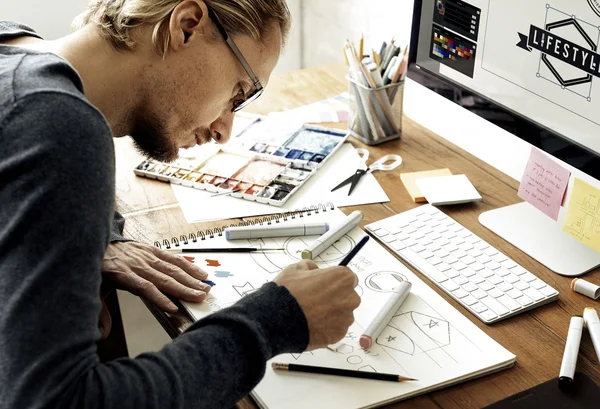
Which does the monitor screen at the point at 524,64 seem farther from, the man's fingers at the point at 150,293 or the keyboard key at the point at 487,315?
the man's fingers at the point at 150,293

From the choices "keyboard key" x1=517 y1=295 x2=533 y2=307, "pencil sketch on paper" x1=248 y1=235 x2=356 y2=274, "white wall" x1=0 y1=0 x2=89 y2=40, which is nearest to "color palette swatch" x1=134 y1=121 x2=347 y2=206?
"pencil sketch on paper" x1=248 y1=235 x2=356 y2=274

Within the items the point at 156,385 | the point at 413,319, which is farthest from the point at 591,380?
the point at 156,385

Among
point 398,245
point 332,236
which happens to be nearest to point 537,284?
point 398,245

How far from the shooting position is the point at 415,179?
1440 mm

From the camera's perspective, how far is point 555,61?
44.3 inches

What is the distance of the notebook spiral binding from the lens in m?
1.27

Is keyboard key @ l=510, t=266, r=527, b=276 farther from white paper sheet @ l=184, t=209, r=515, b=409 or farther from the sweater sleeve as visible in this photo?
the sweater sleeve

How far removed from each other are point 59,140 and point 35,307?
0.58 feet

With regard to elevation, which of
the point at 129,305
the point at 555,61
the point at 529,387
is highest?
the point at 555,61

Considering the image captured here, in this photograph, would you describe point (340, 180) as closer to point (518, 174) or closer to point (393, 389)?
point (518, 174)

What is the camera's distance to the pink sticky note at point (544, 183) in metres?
1.25

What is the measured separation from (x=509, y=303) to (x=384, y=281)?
188 millimetres

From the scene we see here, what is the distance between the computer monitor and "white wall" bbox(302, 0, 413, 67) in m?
0.42

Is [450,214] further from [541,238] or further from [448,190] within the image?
[541,238]
